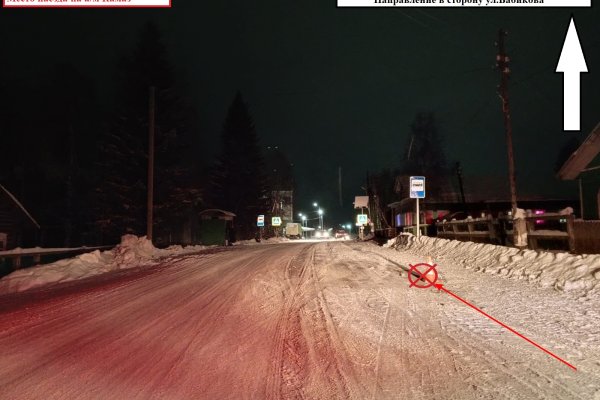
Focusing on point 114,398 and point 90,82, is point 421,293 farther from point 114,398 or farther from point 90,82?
point 90,82

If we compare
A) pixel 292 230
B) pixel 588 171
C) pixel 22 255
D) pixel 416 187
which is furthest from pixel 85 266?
pixel 292 230

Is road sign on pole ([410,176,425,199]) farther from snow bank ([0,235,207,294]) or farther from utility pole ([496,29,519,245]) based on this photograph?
snow bank ([0,235,207,294])

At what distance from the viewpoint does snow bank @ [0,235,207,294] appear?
14372 millimetres

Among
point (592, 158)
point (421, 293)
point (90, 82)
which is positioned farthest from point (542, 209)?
point (90, 82)

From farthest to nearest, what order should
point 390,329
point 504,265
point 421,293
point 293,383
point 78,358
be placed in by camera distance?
point 504,265 → point 421,293 → point 390,329 → point 78,358 → point 293,383

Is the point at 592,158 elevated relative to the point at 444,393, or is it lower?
elevated

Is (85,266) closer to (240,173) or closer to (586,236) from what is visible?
(586,236)

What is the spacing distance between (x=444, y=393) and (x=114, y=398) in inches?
132

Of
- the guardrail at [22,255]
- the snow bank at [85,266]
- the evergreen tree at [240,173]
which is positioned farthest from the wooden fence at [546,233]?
the evergreen tree at [240,173]

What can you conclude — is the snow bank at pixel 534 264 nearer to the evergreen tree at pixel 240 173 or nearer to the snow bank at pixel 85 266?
the snow bank at pixel 85 266

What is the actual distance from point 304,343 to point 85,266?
14063 millimetres

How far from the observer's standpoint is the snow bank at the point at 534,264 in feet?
29.1

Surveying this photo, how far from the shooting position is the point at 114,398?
451cm

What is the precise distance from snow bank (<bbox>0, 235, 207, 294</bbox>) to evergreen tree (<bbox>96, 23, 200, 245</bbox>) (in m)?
9.56
